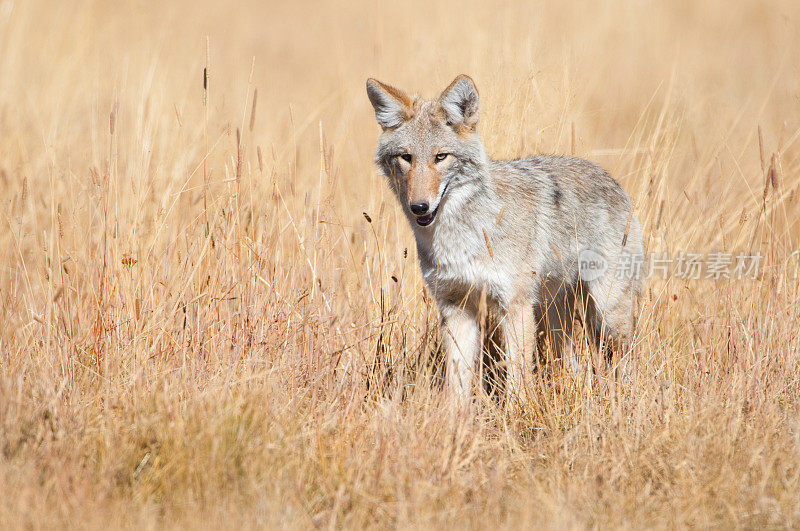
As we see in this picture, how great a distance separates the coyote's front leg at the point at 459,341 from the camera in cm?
446

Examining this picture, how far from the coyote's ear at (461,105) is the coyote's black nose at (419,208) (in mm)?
697

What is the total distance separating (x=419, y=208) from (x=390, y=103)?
0.85 m

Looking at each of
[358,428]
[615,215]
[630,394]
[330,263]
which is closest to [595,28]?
[615,215]

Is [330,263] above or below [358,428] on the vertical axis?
above

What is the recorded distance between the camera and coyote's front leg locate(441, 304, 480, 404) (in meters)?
4.46

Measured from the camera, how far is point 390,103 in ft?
15.1

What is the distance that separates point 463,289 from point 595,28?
21.6 feet

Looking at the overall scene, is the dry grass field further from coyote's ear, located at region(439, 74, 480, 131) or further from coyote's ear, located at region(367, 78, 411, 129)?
coyote's ear, located at region(439, 74, 480, 131)

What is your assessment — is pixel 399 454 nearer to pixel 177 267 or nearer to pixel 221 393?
pixel 221 393

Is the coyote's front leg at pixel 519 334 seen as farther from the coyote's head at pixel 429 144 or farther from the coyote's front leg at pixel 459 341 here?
the coyote's head at pixel 429 144

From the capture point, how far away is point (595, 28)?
9883 millimetres

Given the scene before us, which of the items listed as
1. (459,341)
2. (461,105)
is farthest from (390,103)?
(459,341)

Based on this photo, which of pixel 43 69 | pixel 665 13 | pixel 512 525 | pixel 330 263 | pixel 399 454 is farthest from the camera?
pixel 665 13

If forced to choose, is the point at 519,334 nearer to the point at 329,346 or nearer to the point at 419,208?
the point at 419,208
